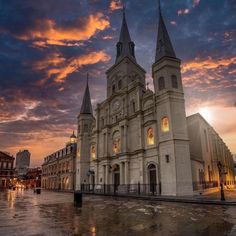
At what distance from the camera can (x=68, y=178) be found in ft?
193

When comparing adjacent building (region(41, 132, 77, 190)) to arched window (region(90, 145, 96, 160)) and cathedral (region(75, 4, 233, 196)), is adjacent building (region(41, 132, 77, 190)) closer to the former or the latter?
cathedral (region(75, 4, 233, 196))

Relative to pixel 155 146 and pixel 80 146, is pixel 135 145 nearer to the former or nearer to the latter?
pixel 155 146

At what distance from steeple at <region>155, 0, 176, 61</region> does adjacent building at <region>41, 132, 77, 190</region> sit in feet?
123

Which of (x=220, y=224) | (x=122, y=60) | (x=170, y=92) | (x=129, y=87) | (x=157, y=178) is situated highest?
(x=122, y=60)

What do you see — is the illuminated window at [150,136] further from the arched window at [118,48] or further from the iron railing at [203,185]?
the arched window at [118,48]

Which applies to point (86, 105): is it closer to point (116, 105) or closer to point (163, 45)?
point (116, 105)

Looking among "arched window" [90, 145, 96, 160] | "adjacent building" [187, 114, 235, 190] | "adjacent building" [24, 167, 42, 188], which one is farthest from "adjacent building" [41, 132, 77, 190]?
"adjacent building" [187, 114, 235, 190]

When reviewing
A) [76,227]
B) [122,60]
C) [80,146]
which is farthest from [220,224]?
[80,146]

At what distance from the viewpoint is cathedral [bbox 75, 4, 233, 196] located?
2727 centimetres

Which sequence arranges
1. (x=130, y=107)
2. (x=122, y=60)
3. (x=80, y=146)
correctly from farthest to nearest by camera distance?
1. (x=80, y=146)
2. (x=122, y=60)
3. (x=130, y=107)

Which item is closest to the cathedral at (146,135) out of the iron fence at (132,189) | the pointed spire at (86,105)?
the iron fence at (132,189)

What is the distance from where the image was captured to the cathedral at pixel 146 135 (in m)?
27.3

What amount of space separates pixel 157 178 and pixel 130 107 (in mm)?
13679

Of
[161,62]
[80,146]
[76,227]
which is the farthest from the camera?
[80,146]
